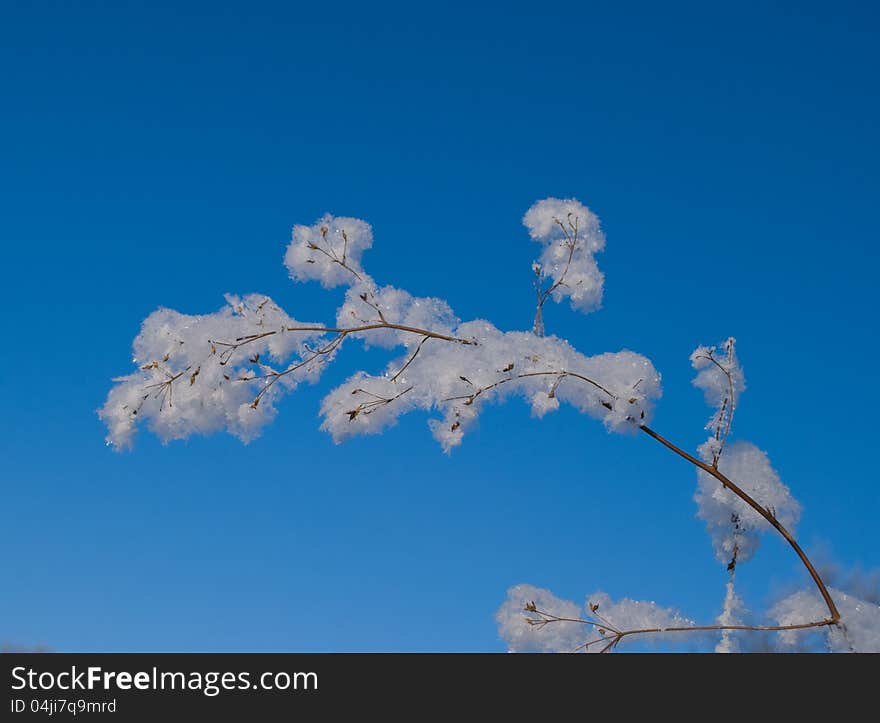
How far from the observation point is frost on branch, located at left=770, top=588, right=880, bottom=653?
1.63 metres

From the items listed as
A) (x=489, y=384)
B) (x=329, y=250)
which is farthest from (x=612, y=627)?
(x=329, y=250)

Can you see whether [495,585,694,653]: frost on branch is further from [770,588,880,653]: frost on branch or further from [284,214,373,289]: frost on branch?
[284,214,373,289]: frost on branch

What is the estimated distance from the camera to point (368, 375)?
187cm

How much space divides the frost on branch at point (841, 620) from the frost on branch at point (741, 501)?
16cm

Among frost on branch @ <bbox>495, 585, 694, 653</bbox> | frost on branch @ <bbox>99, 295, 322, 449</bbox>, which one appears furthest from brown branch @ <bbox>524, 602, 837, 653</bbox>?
frost on branch @ <bbox>99, 295, 322, 449</bbox>

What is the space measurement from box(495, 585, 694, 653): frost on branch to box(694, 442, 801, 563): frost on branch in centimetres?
22

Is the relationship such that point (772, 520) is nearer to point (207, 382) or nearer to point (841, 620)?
point (841, 620)

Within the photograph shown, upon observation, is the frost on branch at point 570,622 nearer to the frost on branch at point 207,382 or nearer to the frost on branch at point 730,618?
the frost on branch at point 730,618
